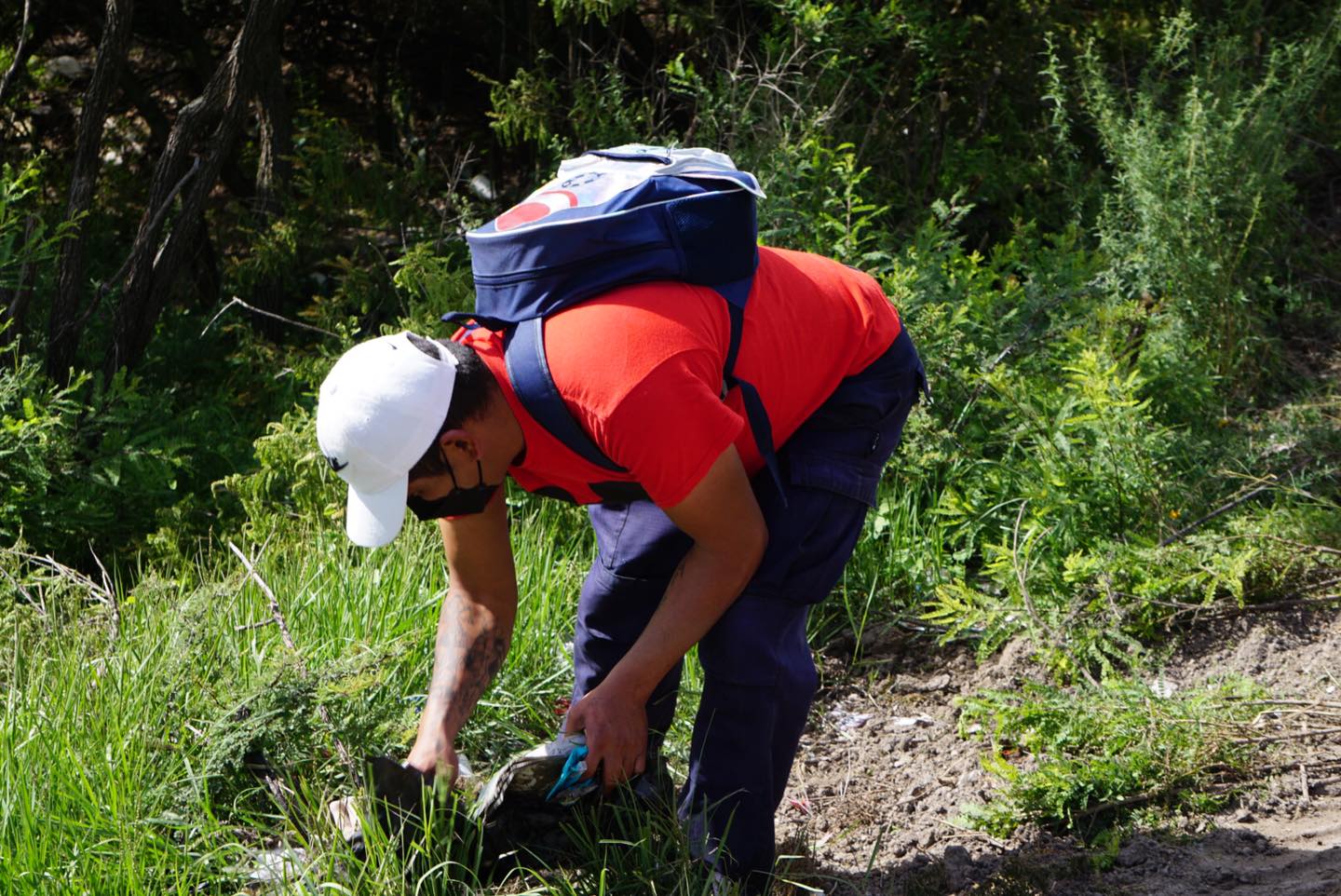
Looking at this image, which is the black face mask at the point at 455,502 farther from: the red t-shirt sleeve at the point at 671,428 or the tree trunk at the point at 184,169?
the tree trunk at the point at 184,169

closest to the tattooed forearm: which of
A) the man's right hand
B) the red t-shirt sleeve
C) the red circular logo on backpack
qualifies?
the man's right hand

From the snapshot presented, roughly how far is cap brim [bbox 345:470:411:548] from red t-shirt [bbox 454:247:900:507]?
254mm

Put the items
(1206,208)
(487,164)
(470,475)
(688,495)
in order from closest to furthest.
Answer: (688,495) → (470,475) → (1206,208) → (487,164)

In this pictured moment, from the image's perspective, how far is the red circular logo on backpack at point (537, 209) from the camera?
238cm

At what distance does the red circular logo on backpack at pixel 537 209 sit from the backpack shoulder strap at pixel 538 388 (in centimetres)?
19

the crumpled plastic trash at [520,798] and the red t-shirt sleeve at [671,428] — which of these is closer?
the red t-shirt sleeve at [671,428]

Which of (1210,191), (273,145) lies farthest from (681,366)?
→ (273,145)

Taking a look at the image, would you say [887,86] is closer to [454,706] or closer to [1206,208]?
[1206,208]

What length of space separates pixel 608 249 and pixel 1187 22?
184 inches

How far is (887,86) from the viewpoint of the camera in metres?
5.98

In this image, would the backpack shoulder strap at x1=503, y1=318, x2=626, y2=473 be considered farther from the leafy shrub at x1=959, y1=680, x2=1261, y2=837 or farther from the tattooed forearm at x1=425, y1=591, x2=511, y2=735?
the leafy shrub at x1=959, y1=680, x2=1261, y2=837

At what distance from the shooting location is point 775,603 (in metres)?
2.63

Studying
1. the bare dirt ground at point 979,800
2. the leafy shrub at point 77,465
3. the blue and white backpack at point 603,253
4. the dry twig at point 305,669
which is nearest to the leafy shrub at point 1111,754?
the bare dirt ground at point 979,800

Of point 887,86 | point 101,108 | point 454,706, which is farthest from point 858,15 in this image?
point 454,706
